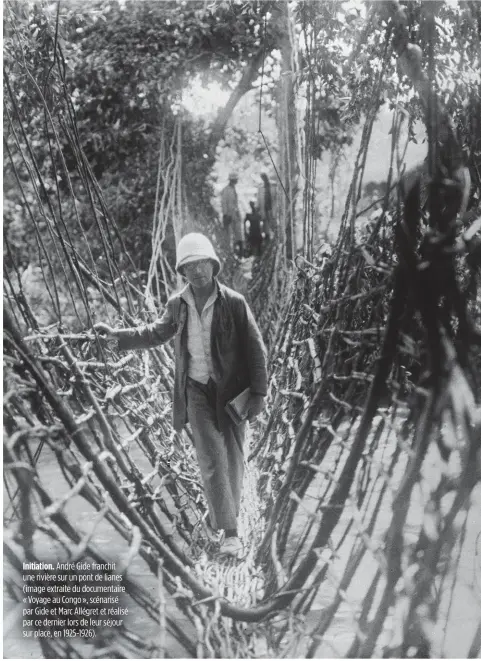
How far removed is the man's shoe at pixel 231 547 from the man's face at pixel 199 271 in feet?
2.13

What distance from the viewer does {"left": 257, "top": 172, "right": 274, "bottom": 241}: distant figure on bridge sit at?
6.94 metres

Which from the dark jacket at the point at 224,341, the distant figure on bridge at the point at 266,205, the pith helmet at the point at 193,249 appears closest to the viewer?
the pith helmet at the point at 193,249

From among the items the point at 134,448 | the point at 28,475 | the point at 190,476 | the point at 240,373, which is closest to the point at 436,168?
the point at 28,475

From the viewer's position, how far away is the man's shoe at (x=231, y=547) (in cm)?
188

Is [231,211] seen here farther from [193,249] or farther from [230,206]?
[193,249]

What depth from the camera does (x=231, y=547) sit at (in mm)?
1894

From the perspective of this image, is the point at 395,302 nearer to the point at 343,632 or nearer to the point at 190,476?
the point at 343,632

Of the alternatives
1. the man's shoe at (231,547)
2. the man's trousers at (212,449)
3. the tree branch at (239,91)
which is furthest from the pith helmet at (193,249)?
the tree branch at (239,91)

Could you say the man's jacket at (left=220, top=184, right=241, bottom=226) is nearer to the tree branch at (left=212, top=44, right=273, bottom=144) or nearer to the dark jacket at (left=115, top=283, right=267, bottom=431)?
the tree branch at (left=212, top=44, right=273, bottom=144)

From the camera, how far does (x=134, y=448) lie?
4668mm

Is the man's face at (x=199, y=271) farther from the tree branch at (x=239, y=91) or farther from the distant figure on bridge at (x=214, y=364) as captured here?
the tree branch at (x=239, y=91)

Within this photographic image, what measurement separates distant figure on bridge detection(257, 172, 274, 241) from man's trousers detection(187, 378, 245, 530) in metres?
4.99

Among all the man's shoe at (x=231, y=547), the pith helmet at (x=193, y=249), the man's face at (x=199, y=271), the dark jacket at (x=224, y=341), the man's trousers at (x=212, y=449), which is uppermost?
the pith helmet at (x=193, y=249)

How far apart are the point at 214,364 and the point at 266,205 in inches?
214
